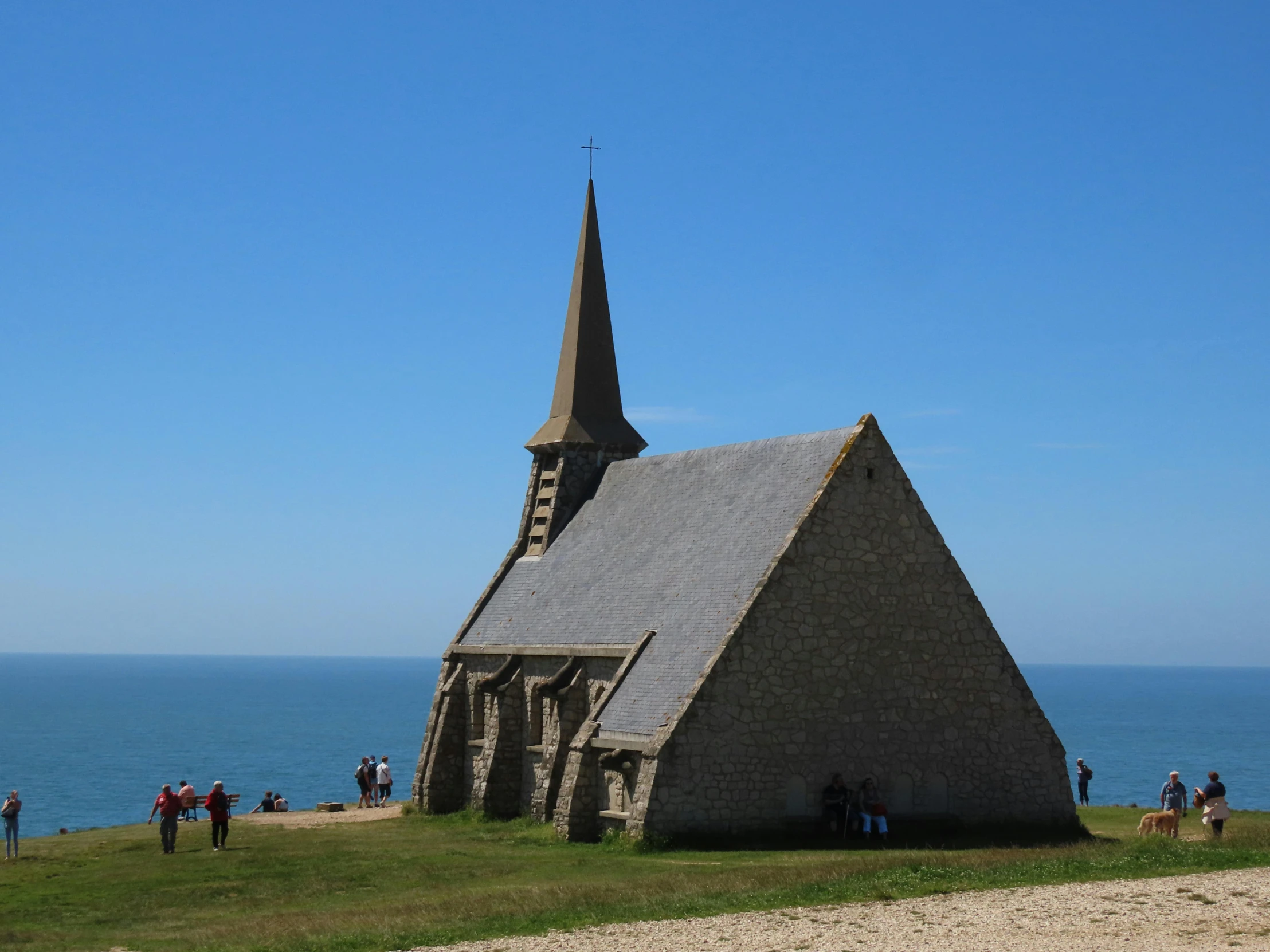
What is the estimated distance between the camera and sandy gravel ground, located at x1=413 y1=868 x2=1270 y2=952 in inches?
635

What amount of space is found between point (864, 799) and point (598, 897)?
29.0 ft

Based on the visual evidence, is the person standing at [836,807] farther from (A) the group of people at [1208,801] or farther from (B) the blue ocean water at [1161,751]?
(B) the blue ocean water at [1161,751]

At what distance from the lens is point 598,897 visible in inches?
814

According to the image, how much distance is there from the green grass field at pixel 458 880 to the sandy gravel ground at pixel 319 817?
4.76 meters

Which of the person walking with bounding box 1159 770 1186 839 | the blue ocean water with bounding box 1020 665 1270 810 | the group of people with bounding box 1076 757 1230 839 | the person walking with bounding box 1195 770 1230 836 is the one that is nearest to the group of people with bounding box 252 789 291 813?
the person walking with bounding box 1159 770 1186 839

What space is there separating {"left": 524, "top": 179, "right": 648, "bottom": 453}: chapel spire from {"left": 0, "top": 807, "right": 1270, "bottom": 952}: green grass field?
12452 millimetres

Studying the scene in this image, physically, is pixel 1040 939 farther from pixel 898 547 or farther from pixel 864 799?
pixel 898 547

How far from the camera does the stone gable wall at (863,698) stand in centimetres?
2738

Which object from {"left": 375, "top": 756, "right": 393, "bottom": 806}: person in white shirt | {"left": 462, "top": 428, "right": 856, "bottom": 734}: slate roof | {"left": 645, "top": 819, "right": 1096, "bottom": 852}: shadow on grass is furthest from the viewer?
{"left": 375, "top": 756, "right": 393, "bottom": 806}: person in white shirt

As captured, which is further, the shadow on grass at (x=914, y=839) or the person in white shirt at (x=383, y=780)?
the person in white shirt at (x=383, y=780)

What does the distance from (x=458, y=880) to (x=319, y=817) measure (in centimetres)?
1513

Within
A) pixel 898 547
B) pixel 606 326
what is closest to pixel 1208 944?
pixel 898 547

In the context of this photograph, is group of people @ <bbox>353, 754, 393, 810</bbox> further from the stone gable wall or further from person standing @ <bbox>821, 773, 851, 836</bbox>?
person standing @ <bbox>821, 773, 851, 836</bbox>

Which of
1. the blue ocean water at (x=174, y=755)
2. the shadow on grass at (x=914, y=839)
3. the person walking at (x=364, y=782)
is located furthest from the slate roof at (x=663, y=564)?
the blue ocean water at (x=174, y=755)
